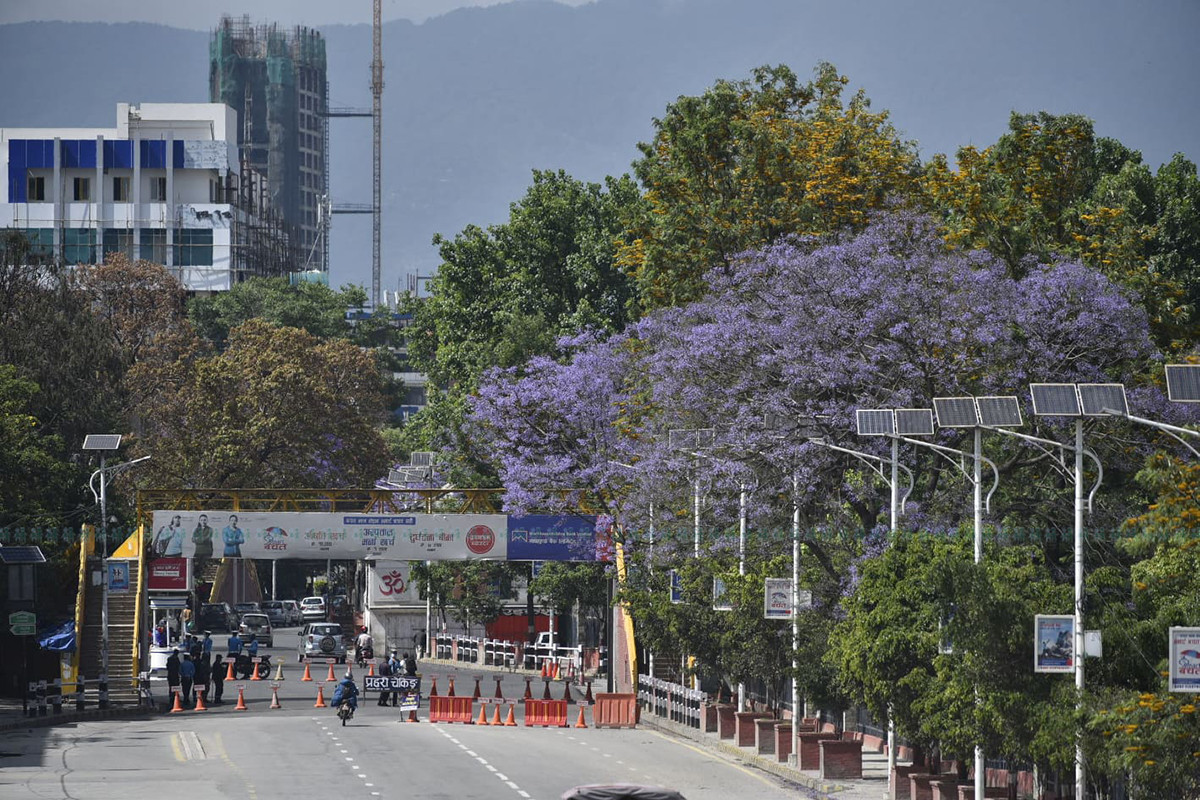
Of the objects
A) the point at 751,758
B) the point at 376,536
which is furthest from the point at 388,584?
the point at 751,758

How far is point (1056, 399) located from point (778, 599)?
14.6m

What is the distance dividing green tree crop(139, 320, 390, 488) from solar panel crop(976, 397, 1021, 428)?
6008cm

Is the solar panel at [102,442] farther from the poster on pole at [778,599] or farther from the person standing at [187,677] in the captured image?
the poster on pole at [778,599]

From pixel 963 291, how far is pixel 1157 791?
18.7 m

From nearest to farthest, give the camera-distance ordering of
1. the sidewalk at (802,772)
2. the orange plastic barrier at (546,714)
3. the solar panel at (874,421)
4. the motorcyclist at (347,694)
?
1. the solar panel at (874,421)
2. the sidewalk at (802,772)
3. the motorcyclist at (347,694)
4. the orange plastic barrier at (546,714)

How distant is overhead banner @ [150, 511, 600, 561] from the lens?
202ft

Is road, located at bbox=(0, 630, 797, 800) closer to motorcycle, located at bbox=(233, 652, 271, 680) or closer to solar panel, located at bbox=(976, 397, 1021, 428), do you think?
solar panel, located at bbox=(976, 397, 1021, 428)

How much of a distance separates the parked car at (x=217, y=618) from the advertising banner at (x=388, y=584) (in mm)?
14204

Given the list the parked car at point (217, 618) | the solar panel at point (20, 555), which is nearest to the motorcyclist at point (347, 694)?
A: the solar panel at point (20, 555)

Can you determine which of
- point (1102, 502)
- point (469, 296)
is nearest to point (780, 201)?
point (1102, 502)

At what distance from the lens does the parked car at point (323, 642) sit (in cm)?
7988

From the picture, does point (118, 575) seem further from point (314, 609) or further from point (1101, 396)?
point (314, 609)

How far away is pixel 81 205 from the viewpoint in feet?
493

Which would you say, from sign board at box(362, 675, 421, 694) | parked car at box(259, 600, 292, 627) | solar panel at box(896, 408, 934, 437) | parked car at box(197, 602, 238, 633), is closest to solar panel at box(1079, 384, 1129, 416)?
solar panel at box(896, 408, 934, 437)
